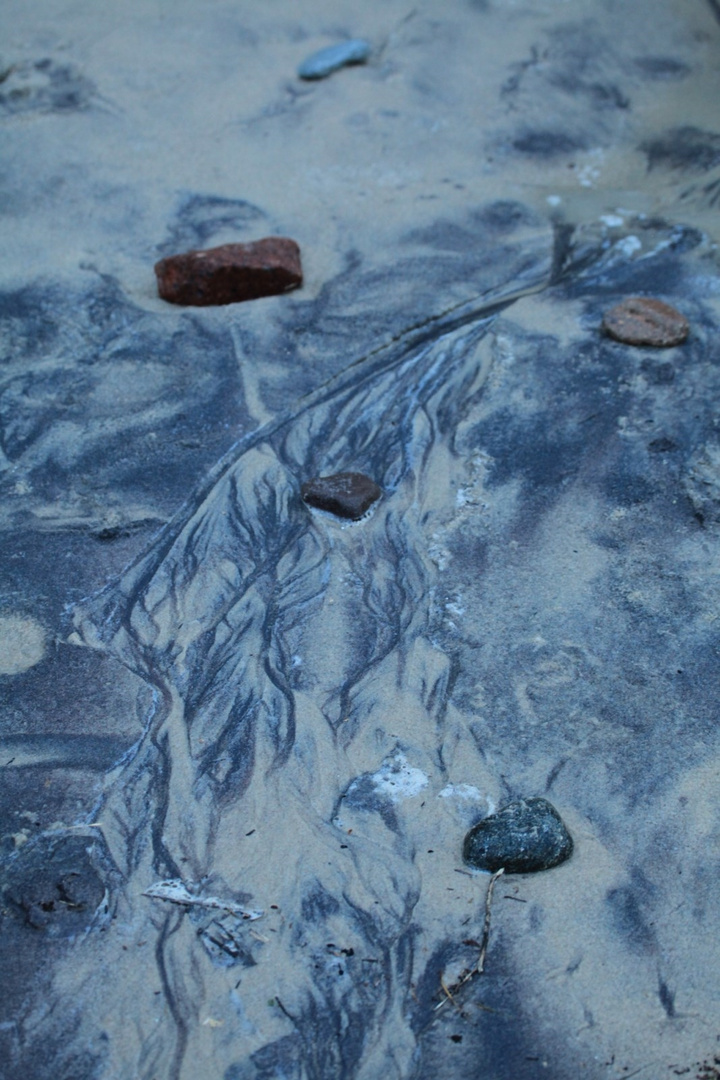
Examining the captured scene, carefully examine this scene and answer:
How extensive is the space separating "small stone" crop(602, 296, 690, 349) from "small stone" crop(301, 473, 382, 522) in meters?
1.07

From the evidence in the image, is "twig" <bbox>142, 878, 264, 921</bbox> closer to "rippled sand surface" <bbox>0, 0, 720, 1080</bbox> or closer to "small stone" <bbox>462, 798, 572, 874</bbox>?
"rippled sand surface" <bbox>0, 0, 720, 1080</bbox>

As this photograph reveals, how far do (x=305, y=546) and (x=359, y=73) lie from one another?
2.81m

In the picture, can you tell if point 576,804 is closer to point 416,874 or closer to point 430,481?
point 416,874

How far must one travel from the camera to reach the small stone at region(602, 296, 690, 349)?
3.19 m

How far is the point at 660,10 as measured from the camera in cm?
472

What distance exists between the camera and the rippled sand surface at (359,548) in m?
1.74

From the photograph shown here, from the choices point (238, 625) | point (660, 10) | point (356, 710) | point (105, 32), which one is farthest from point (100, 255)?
point (660, 10)

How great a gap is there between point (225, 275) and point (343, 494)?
1167 millimetres

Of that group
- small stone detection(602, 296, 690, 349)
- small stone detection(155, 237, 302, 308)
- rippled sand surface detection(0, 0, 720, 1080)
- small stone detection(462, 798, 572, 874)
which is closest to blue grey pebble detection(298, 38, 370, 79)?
rippled sand surface detection(0, 0, 720, 1080)

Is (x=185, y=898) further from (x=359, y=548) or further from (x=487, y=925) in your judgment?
(x=359, y=548)

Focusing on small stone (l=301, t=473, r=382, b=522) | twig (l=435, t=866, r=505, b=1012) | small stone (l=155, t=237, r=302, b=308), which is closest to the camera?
twig (l=435, t=866, r=505, b=1012)

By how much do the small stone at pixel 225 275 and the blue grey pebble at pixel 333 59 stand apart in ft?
4.55

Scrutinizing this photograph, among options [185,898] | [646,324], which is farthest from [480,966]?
[646,324]

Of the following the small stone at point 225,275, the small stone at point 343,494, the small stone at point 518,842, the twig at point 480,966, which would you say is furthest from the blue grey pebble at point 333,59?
the twig at point 480,966
